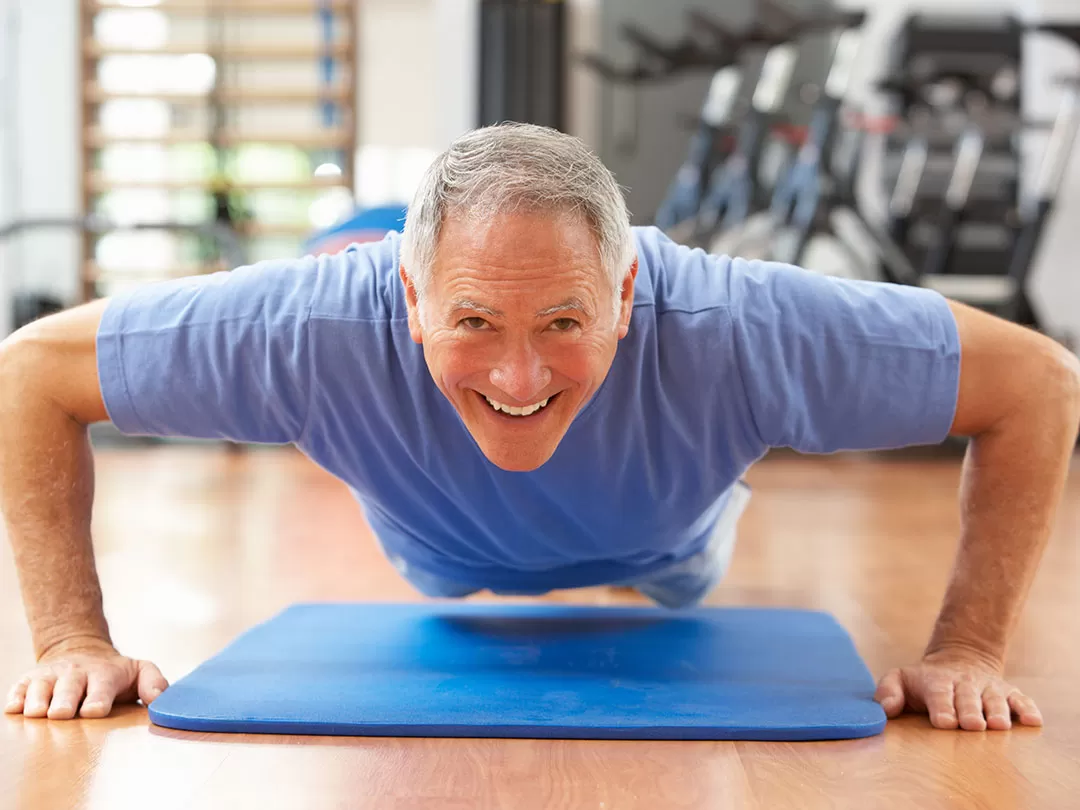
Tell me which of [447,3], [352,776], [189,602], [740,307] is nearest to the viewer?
[352,776]

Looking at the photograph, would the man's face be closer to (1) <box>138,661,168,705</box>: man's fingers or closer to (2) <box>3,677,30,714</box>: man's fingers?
(1) <box>138,661,168,705</box>: man's fingers

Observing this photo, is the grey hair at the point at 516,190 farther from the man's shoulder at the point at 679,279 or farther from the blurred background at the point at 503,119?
the blurred background at the point at 503,119

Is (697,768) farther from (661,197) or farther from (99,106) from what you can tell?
(99,106)

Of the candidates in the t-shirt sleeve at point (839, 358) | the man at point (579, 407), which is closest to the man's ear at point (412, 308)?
the man at point (579, 407)

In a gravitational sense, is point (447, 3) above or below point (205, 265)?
above

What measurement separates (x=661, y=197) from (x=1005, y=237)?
1587 millimetres

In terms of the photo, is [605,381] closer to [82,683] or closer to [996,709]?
[996,709]

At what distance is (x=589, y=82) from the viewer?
6.24 meters

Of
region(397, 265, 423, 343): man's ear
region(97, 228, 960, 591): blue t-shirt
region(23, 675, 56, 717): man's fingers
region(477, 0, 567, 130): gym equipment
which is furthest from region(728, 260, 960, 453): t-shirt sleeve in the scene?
region(477, 0, 567, 130): gym equipment

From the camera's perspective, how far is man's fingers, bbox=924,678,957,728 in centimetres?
141

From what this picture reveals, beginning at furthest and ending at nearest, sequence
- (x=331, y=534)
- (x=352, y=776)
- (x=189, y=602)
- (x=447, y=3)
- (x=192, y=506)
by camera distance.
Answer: (x=447, y=3) < (x=192, y=506) < (x=331, y=534) < (x=189, y=602) < (x=352, y=776)

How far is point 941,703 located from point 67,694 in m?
0.97

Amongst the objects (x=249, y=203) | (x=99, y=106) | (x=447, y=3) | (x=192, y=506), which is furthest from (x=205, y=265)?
(x=192, y=506)

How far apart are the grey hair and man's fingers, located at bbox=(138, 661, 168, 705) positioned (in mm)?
570
